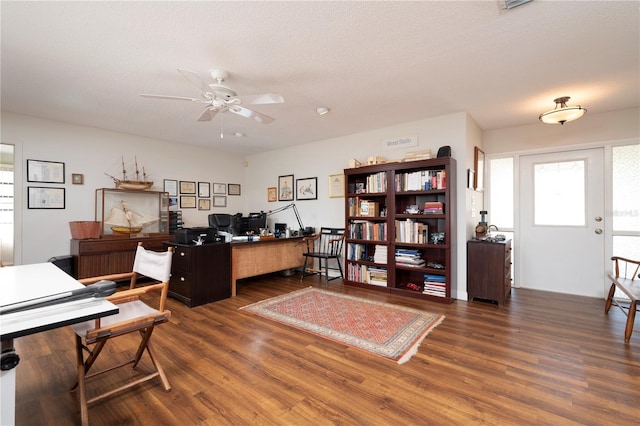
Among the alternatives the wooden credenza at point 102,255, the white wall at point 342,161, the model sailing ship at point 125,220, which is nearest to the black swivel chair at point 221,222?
the wooden credenza at point 102,255

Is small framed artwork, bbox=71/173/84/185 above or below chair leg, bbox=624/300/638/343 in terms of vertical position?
above

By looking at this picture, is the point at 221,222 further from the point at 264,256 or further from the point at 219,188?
the point at 219,188

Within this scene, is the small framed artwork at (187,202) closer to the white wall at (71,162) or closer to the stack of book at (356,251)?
the white wall at (71,162)

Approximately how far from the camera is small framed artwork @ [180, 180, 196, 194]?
18.1ft

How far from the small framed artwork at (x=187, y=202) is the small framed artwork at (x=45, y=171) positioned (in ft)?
5.72

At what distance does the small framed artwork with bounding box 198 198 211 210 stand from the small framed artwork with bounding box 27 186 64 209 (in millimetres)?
2086

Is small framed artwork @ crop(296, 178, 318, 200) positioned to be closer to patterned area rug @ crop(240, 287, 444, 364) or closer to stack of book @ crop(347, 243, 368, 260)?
stack of book @ crop(347, 243, 368, 260)

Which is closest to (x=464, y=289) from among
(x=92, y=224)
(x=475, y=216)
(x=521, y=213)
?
(x=475, y=216)

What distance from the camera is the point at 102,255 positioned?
4.13 meters

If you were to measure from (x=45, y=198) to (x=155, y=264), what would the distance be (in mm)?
3448

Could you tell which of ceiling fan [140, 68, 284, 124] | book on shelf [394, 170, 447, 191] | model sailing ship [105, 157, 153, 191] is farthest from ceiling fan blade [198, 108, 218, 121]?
book on shelf [394, 170, 447, 191]

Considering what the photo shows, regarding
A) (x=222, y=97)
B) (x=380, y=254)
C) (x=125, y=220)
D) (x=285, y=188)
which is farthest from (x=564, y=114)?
(x=125, y=220)

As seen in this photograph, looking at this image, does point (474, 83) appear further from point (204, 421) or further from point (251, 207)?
point (251, 207)

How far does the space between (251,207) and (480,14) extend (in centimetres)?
544
